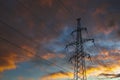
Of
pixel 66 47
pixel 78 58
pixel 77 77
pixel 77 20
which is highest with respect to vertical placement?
pixel 77 20

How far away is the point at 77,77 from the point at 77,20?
7.53 meters

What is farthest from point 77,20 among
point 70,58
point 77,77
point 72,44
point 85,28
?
point 77,77

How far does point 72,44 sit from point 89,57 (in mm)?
3160

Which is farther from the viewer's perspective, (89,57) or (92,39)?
(89,57)

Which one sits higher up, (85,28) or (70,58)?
(85,28)

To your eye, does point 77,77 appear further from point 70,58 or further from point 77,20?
point 77,20

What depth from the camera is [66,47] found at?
31719 millimetres

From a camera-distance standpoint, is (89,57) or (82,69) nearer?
(82,69)

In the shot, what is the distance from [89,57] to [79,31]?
4.18 metres

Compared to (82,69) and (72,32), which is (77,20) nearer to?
(72,32)

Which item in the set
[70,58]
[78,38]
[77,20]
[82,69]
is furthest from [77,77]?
[77,20]

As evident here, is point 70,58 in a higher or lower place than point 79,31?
lower

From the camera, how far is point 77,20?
29906mm

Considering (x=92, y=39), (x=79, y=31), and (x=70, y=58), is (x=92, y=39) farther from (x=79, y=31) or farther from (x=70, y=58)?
(x=70, y=58)
